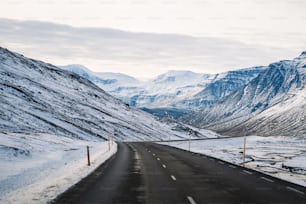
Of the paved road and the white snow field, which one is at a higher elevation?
the paved road

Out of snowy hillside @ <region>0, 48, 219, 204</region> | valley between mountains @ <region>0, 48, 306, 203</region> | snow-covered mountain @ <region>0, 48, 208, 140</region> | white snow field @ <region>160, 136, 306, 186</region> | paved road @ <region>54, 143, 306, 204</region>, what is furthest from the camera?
snow-covered mountain @ <region>0, 48, 208, 140</region>

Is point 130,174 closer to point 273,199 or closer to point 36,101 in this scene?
point 273,199

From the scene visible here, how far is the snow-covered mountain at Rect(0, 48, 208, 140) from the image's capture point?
107 meters

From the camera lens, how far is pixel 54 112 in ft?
440

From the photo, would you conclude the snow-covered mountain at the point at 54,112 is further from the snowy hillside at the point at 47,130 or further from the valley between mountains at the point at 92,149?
the valley between mountains at the point at 92,149

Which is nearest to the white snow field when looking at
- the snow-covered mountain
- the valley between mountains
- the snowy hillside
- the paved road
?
the valley between mountains

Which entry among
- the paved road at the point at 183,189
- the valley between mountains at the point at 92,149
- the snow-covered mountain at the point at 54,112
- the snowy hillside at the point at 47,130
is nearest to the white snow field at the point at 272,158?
the valley between mountains at the point at 92,149

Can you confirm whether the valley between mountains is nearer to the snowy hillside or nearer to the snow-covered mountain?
the snowy hillside

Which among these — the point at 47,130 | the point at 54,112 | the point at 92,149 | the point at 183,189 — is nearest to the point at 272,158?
the point at 183,189

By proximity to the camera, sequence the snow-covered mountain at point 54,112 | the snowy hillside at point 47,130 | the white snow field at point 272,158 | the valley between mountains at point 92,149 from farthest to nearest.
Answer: the snow-covered mountain at point 54,112, the white snow field at point 272,158, the snowy hillside at point 47,130, the valley between mountains at point 92,149

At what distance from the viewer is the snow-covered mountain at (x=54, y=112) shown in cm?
10706

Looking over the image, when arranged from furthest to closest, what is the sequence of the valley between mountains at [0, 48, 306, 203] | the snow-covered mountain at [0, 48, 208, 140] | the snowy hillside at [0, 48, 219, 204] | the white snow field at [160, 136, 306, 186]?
the snow-covered mountain at [0, 48, 208, 140], the white snow field at [160, 136, 306, 186], the snowy hillside at [0, 48, 219, 204], the valley between mountains at [0, 48, 306, 203]

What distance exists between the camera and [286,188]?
16500 mm

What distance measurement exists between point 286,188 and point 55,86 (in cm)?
17999
